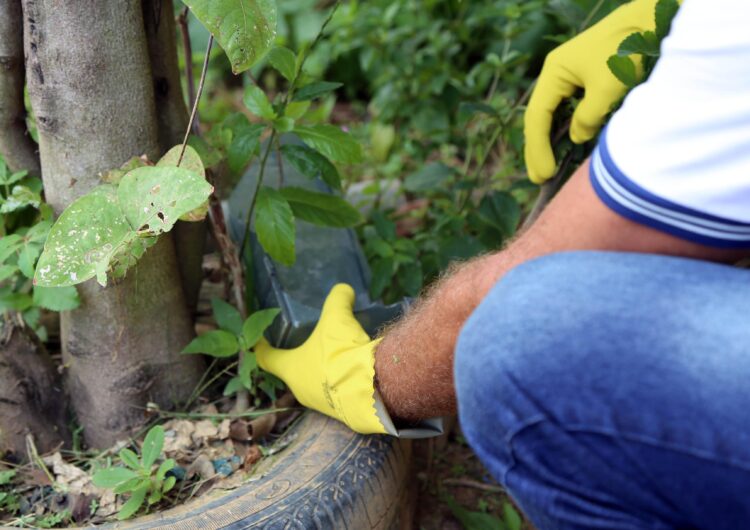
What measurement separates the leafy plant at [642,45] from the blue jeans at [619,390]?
468mm

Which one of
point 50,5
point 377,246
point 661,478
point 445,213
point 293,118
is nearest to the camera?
point 661,478

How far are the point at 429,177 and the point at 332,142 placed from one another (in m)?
0.58

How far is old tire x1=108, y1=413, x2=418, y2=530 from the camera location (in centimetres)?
105

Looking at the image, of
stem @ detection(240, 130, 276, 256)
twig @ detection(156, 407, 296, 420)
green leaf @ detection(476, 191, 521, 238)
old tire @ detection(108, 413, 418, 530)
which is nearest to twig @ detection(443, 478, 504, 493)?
old tire @ detection(108, 413, 418, 530)

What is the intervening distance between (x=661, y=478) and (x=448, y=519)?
0.79 metres

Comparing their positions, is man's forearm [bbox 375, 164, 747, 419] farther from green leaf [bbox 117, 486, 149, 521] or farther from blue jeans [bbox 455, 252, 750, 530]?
green leaf [bbox 117, 486, 149, 521]

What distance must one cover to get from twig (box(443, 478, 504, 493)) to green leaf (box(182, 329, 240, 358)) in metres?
0.55

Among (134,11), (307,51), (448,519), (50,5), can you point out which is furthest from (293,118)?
(448,519)

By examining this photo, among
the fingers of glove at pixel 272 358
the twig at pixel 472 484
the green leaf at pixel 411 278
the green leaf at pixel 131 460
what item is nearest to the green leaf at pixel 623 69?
the green leaf at pixel 411 278

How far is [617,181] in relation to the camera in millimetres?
798

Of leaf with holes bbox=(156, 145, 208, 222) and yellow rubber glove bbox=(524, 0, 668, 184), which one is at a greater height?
leaf with holes bbox=(156, 145, 208, 222)

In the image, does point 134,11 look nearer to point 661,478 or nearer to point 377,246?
point 377,246

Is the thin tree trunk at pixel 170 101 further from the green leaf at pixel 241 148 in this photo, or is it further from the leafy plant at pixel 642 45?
the leafy plant at pixel 642 45

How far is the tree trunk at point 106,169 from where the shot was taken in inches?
43.5
